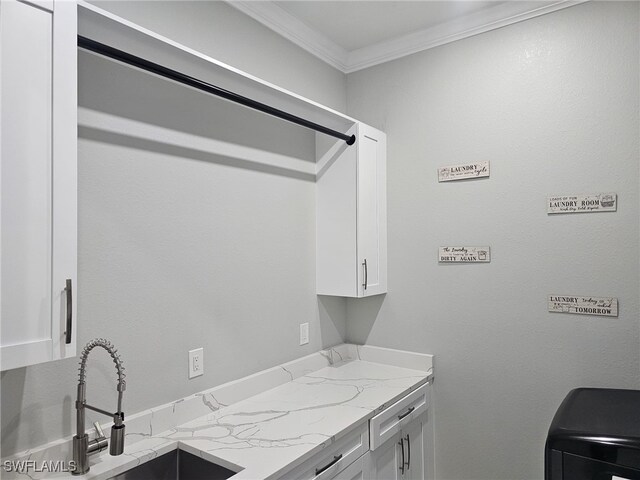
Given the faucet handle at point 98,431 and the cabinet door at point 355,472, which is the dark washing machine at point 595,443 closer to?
the cabinet door at point 355,472

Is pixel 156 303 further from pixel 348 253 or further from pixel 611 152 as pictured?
pixel 611 152

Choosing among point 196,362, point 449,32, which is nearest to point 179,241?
point 196,362

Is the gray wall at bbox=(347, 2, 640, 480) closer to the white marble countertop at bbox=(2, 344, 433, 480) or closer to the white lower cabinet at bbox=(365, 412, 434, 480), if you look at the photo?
the white lower cabinet at bbox=(365, 412, 434, 480)

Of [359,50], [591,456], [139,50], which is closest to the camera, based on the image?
[591,456]

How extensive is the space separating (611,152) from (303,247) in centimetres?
154

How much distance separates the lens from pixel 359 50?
258 cm

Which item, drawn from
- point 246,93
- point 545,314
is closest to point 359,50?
point 246,93

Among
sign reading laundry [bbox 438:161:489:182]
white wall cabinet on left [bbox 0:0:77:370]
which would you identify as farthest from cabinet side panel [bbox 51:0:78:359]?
sign reading laundry [bbox 438:161:489:182]

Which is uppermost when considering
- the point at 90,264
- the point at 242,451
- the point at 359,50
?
the point at 359,50

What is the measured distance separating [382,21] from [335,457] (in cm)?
212

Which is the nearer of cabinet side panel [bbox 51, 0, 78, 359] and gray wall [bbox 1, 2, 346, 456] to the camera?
cabinet side panel [bbox 51, 0, 78, 359]

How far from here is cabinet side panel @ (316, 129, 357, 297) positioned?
231 cm

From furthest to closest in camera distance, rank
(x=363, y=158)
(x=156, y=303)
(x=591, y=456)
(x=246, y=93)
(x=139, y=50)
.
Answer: (x=363, y=158), (x=246, y=93), (x=156, y=303), (x=139, y=50), (x=591, y=456)

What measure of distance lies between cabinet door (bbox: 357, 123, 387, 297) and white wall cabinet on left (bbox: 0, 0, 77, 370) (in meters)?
1.50
